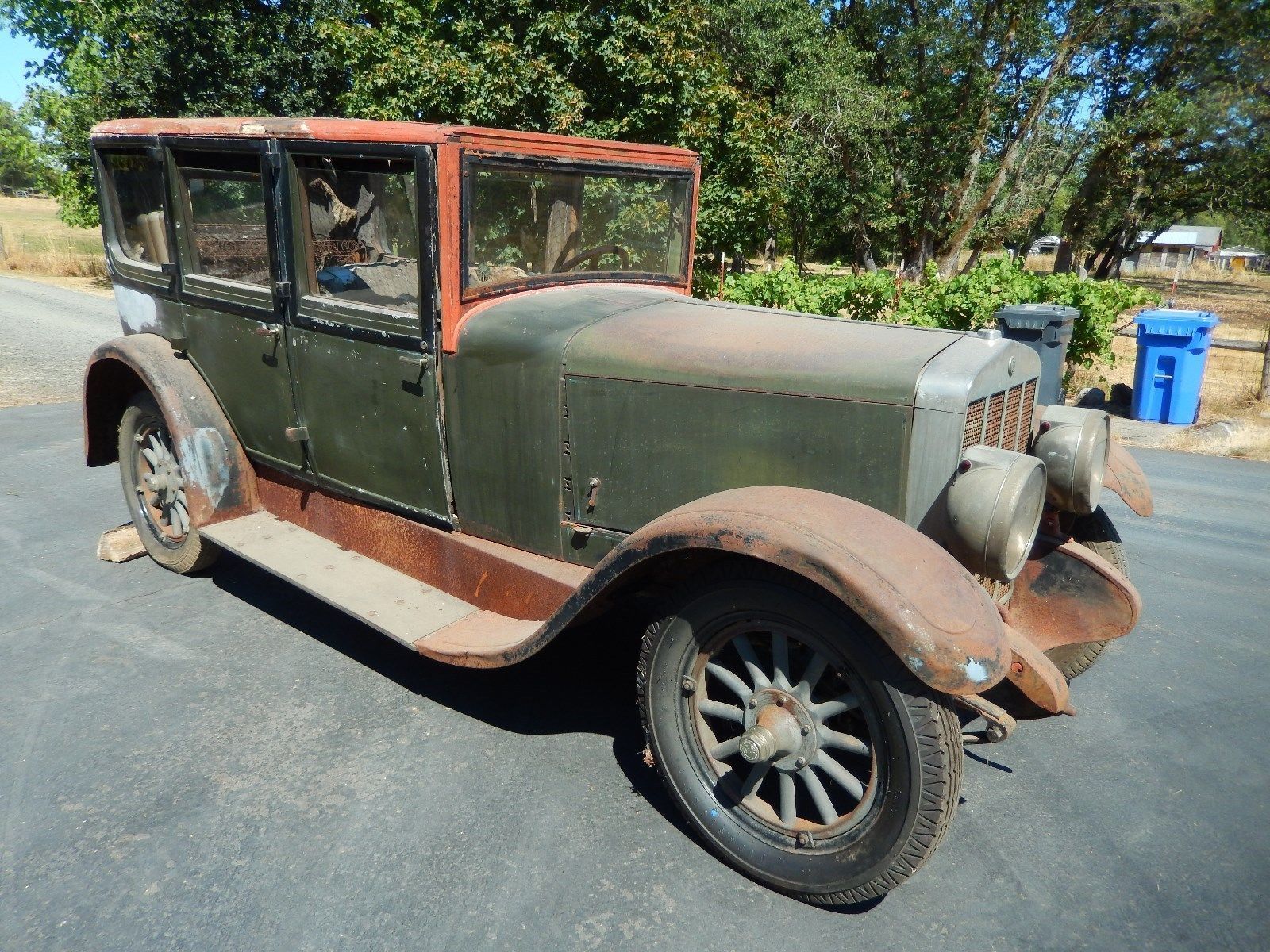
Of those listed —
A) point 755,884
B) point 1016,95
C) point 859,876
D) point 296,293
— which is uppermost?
point 1016,95

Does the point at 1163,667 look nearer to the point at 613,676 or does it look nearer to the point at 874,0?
the point at 613,676

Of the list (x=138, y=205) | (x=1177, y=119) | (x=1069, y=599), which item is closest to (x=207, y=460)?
(x=138, y=205)

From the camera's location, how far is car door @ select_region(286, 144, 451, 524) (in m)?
2.95

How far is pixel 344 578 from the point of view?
3336 mm

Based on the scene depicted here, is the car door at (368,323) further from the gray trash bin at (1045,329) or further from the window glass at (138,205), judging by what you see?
the gray trash bin at (1045,329)

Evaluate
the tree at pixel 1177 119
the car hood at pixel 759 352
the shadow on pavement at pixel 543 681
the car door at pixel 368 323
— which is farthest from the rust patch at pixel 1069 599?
the tree at pixel 1177 119

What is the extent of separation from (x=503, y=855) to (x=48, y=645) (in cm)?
226

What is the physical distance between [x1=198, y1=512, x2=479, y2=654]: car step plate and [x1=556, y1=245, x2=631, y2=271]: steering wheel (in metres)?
1.27

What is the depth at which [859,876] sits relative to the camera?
217 centimetres

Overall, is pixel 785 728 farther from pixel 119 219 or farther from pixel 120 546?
pixel 119 219

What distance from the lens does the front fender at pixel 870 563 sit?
6.47 ft

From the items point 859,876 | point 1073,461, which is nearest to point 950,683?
Result: point 859,876

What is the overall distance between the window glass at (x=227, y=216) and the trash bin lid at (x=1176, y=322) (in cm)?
683

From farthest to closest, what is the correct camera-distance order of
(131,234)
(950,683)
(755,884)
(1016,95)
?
(1016,95), (131,234), (755,884), (950,683)
